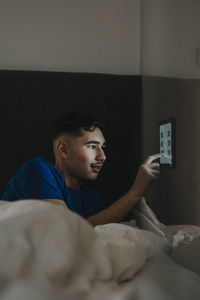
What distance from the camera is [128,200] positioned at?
2.68 feet

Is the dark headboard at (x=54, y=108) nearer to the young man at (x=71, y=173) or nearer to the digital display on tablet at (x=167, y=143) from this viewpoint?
the young man at (x=71, y=173)

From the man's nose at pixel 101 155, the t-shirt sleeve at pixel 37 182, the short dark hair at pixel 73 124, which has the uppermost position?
the short dark hair at pixel 73 124

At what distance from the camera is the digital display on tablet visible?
0.49m

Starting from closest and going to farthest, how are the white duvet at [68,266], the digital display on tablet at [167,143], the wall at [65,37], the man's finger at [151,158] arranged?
the white duvet at [68,266]
the digital display on tablet at [167,143]
the man's finger at [151,158]
the wall at [65,37]

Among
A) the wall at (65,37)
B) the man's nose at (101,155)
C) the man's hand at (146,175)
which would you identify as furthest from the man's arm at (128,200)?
the wall at (65,37)

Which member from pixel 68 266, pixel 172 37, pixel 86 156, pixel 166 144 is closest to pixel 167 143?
pixel 166 144

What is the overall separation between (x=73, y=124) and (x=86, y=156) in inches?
3.7

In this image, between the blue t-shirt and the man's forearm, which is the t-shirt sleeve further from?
the man's forearm

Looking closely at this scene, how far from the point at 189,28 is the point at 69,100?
0.53 m

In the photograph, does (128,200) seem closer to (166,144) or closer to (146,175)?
(146,175)

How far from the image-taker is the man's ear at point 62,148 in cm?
87

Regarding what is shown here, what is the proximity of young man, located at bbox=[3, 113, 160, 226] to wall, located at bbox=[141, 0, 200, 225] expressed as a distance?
0.62 ft

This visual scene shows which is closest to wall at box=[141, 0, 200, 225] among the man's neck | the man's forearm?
the man's forearm

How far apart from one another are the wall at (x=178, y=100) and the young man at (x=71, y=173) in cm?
19
